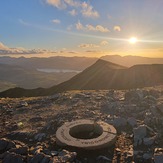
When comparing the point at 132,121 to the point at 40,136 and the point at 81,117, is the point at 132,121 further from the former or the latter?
the point at 40,136

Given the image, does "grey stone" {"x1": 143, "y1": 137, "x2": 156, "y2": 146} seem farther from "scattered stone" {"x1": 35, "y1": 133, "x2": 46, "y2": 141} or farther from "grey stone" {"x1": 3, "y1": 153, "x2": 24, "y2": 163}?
"grey stone" {"x1": 3, "y1": 153, "x2": 24, "y2": 163}

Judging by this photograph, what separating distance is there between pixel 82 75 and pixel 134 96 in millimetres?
44277

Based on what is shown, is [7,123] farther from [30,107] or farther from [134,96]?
[134,96]

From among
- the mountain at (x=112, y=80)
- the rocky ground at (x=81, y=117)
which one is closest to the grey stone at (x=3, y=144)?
the rocky ground at (x=81, y=117)

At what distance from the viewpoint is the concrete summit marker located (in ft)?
38.2

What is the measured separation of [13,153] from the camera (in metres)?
10.6

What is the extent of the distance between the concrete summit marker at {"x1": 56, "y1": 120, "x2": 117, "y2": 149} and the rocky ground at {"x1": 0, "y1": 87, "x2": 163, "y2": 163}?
300 millimetres

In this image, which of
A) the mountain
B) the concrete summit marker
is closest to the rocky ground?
the concrete summit marker

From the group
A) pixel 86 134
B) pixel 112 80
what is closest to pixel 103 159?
pixel 86 134

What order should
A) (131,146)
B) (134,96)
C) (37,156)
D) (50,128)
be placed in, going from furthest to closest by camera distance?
(134,96) < (50,128) < (131,146) < (37,156)

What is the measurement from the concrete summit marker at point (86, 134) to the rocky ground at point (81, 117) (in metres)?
0.30

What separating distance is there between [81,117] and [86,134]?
2.90m

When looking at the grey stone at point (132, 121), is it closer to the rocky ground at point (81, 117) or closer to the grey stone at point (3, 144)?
the rocky ground at point (81, 117)

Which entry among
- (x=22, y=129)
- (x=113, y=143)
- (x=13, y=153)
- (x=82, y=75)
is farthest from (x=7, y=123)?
(x=82, y=75)
